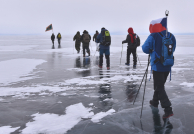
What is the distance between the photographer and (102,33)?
34.3ft

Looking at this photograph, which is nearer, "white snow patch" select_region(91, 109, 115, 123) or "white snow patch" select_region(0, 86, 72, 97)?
"white snow patch" select_region(91, 109, 115, 123)

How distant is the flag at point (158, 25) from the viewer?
168 inches

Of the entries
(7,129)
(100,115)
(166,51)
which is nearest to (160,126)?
(100,115)

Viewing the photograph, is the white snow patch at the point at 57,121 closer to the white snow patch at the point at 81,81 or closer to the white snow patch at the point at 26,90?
the white snow patch at the point at 26,90

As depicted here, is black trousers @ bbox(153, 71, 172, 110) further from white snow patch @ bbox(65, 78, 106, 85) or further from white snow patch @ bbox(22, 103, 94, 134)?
white snow patch @ bbox(65, 78, 106, 85)

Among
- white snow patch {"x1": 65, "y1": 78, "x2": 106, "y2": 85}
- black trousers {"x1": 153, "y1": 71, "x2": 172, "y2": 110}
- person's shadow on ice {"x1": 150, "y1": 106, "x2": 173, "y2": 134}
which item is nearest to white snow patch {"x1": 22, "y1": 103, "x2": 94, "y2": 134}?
person's shadow on ice {"x1": 150, "y1": 106, "x2": 173, "y2": 134}

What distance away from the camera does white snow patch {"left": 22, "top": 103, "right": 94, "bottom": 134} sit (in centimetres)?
383

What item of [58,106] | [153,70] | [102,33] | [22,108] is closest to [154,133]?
[153,70]

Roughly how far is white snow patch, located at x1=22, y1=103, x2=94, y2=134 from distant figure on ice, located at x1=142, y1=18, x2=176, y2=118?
157cm

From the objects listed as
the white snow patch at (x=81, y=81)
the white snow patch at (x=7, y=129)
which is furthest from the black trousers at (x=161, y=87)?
the white snow patch at (x=81, y=81)

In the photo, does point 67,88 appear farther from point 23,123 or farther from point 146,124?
point 146,124

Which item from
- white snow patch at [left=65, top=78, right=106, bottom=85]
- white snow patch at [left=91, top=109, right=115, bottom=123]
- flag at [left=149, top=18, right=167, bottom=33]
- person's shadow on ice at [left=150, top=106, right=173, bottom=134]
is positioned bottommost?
person's shadow on ice at [left=150, top=106, right=173, bottom=134]

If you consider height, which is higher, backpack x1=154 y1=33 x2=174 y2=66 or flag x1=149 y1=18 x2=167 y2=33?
flag x1=149 y1=18 x2=167 y2=33

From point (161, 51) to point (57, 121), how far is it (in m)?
2.51
